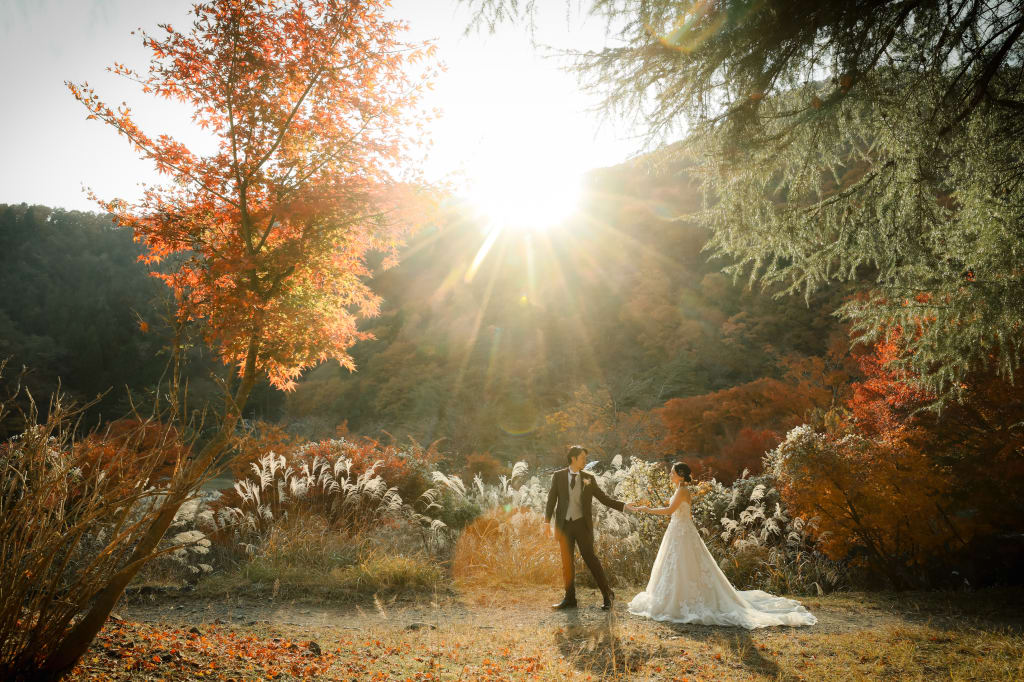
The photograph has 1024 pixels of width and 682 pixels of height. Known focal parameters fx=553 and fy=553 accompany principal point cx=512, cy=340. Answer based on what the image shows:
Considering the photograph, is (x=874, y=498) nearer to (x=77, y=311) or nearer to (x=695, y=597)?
(x=695, y=597)

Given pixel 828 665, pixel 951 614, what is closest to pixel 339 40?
pixel 828 665

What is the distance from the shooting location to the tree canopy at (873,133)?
353cm

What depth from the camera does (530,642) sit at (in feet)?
14.4

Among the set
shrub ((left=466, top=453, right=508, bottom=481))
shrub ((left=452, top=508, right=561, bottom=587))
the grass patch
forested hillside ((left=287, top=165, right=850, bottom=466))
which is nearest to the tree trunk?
the grass patch

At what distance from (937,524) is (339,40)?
8.08 metres

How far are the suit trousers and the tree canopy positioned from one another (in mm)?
3001

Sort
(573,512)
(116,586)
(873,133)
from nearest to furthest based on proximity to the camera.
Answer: (116,586)
(873,133)
(573,512)

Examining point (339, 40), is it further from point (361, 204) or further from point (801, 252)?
point (801, 252)

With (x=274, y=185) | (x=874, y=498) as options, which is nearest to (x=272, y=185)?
(x=274, y=185)

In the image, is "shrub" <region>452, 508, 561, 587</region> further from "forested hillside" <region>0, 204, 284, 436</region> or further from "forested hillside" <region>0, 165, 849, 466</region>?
"forested hillside" <region>0, 204, 284, 436</region>

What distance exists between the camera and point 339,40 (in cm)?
423

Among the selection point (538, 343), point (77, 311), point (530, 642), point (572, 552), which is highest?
point (77, 311)

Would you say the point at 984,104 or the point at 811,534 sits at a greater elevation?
the point at 984,104

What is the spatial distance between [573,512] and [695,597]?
135 centimetres
